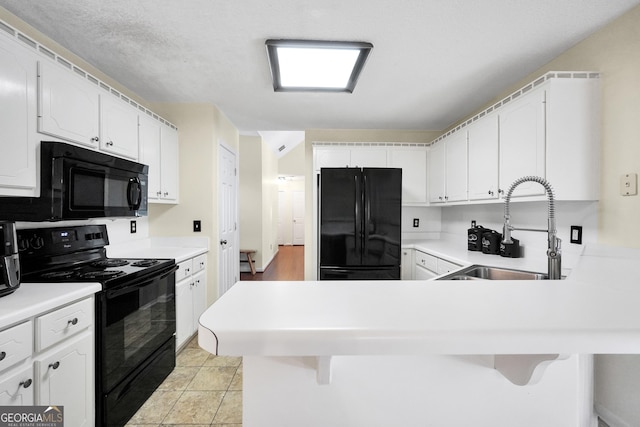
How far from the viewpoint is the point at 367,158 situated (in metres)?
3.50

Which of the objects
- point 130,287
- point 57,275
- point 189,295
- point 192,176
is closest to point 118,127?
point 192,176

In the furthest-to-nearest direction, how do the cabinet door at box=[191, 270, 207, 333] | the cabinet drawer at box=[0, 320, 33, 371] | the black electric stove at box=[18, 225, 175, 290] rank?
the cabinet door at box=[191, 270, 207, 333] → the black electric stove at box=[18, 225, 175, 290] → the cabinet drawer at box=[0, 320, 33, 371]

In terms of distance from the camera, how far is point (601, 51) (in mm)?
1667

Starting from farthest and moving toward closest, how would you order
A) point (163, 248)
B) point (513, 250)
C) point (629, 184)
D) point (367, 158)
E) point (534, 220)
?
point (367, 158) → point (163, 248) → point (513, 250) → point (534, 220) → point (629, 184)

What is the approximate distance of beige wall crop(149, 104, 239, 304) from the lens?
2.91m

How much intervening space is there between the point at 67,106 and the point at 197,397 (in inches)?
79.1

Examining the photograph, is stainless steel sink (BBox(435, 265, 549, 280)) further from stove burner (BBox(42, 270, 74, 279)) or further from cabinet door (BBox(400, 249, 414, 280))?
stove burner (BBox(42, 270, 74, 279))

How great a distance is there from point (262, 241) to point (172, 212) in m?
2.81

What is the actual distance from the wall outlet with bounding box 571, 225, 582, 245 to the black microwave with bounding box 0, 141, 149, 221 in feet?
10.0

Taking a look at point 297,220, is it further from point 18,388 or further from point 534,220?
point 18,388

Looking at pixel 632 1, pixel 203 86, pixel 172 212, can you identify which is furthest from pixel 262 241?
pixel 632 1

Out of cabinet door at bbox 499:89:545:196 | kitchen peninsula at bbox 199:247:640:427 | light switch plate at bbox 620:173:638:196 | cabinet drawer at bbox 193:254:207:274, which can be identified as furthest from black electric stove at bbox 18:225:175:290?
light switch plate at bbox 620:173:638:196

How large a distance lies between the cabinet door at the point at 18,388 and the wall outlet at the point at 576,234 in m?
2.95

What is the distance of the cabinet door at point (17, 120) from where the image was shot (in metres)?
1.27
